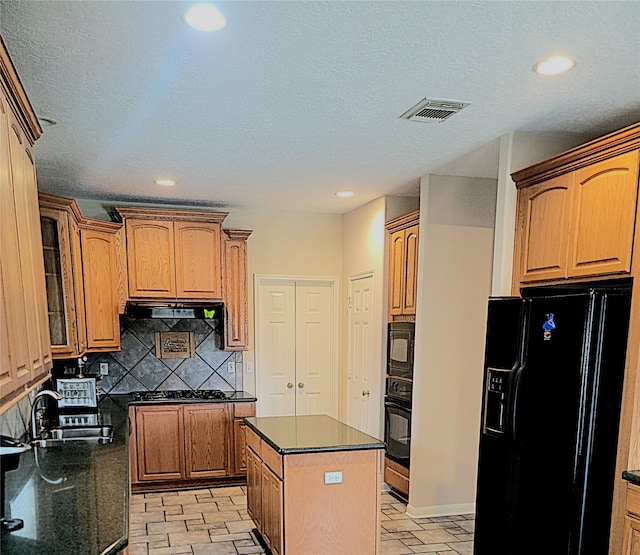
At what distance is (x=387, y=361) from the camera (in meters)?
4.61

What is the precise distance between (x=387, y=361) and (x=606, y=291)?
8.37 ft

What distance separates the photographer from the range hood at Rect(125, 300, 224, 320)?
4.51 m

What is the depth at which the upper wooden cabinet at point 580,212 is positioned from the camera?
2242 millimetres

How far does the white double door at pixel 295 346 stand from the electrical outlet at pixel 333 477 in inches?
101

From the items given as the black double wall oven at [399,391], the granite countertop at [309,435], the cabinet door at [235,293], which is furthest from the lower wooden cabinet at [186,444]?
the black double wall oven at [399,391]

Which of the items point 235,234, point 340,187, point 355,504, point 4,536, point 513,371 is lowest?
point 355,504

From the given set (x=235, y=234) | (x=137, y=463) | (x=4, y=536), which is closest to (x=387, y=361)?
(x=235, y=234)

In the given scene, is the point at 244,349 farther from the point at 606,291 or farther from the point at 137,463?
the point at 606,291

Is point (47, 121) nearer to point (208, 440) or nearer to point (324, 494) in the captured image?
point (324, 494)

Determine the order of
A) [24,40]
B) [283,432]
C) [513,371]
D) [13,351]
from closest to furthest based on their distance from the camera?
[13,351]
[24,40]
[513,371]
[283,432]

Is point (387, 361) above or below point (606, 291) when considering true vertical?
below

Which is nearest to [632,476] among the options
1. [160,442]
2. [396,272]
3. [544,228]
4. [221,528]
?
[544,228]

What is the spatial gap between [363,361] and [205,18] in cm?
385

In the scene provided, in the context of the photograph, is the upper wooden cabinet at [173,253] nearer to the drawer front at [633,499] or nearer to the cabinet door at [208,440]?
the cabinet door at [208,440]
